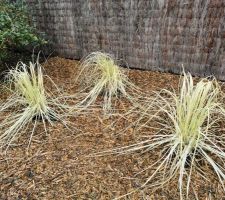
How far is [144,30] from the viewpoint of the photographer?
131 inches

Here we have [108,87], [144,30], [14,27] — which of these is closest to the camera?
[108,87]

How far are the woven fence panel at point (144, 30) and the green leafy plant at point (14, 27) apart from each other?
0.22 meters

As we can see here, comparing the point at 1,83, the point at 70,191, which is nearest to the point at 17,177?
the point at 70,191

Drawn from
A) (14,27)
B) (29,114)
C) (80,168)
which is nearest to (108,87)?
(29,114)

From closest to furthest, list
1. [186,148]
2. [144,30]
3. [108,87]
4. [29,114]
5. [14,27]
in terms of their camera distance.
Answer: [186,148], [29,114], [108,87], [144,30], [14,27]

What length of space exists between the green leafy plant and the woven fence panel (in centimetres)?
22

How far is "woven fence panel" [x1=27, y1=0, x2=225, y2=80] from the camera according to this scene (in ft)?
9.57

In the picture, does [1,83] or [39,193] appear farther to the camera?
[1,83]

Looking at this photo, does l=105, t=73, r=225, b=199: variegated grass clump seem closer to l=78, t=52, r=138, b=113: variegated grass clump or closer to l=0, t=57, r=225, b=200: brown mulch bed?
l=0, t=57, r=225, b=200: brown mulch bed

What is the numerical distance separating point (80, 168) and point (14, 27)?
7.10 ft

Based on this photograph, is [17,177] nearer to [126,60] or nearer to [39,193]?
[39,193]

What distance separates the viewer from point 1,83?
143 inches

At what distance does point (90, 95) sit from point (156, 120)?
2.46 ft

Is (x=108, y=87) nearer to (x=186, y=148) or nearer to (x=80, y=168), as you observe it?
(x=80, y=168)
